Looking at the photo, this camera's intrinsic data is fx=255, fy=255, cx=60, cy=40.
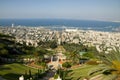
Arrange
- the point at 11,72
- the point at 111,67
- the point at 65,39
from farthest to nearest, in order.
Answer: the point at 65,39
the point at 11,72
the point at 111,67

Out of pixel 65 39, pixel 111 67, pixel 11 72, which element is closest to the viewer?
pixel 111 67

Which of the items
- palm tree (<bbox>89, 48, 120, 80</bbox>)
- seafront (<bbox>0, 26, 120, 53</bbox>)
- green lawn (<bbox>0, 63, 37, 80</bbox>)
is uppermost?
palm tree (<bbox>89, 48, 120, 80</bbox>)

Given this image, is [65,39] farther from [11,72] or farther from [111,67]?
[111,67]

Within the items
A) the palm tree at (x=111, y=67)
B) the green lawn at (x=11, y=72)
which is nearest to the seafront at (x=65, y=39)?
the green lawn at (x=11, y=72)

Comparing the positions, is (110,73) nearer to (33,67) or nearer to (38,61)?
(33,67)

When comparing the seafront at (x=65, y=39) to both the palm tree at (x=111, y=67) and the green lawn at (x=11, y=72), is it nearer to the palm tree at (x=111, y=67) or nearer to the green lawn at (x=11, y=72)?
the green lawn at (x=11, y=72)

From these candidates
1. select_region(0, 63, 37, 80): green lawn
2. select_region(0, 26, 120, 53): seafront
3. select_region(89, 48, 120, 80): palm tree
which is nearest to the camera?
select_region(89, 48, 120, 80): palm tree

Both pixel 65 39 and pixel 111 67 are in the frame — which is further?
pixel 65 39

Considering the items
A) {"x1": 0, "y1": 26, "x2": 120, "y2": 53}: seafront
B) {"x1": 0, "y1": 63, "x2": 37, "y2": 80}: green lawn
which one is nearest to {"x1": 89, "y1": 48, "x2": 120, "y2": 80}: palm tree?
{"x1": 0, "y1": 63, "x2": 37, "y2": 80}: green lawn

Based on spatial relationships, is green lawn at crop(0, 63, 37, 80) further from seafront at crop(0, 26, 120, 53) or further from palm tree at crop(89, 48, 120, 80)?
seafront at crop(0, 26, 120, 53)

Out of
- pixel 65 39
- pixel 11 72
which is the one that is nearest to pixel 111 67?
pixel 11 72

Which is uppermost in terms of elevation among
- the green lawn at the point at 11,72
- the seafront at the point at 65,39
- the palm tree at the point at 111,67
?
the palm tree at the point at 111,67

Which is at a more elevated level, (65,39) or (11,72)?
(11,72)
